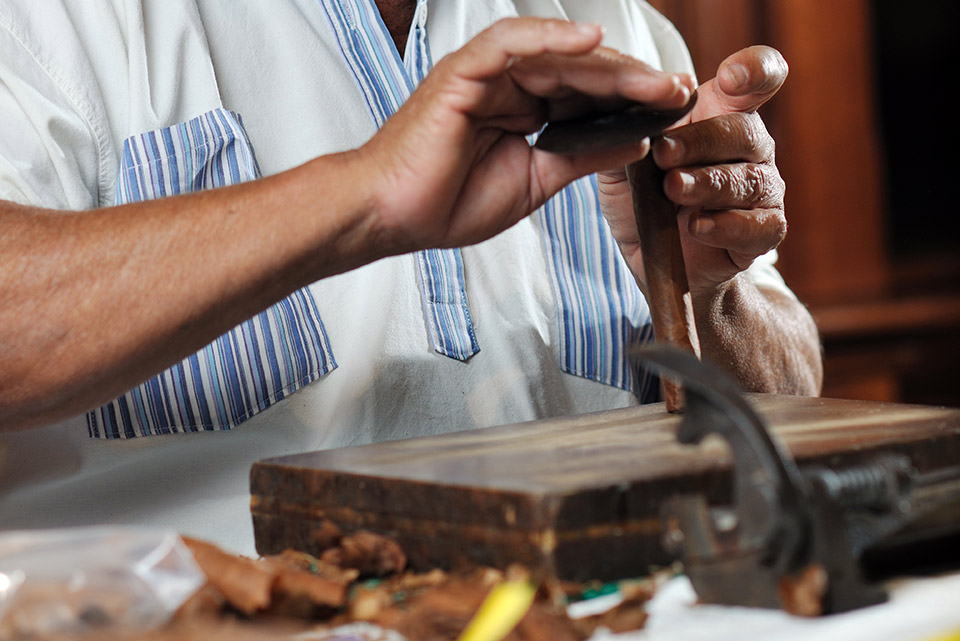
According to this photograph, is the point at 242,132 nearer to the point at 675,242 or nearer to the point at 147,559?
the point at 675,242

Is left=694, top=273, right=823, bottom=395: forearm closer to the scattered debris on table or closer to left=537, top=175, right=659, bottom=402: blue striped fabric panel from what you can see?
left=537, top=175, right=659, bottom=402: blue striped fabric panel

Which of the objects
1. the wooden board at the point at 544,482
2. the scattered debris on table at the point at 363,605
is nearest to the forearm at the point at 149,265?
the wooden board at the point at 544,482

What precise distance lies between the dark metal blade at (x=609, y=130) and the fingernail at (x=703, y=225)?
19 cm

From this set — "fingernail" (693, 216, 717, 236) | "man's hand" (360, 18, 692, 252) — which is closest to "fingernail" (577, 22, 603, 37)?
"man's hand" (360, 18, 692, 252)

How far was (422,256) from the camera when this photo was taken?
1.21 metres

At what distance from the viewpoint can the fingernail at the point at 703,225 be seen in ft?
3.23

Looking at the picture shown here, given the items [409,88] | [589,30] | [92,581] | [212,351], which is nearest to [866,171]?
[409,88]

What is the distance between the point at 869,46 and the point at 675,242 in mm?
2422

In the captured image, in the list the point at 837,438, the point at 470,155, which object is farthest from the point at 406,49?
the point at 837,438

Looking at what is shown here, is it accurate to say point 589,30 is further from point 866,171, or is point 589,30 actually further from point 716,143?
point 866,171

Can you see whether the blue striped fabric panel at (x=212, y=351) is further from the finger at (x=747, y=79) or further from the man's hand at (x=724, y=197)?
the finger at (x=747, y=79)

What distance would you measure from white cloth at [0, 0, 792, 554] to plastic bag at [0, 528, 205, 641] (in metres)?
0.54

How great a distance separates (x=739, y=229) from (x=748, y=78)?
148 millimetres

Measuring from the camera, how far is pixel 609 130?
2.57 ft
